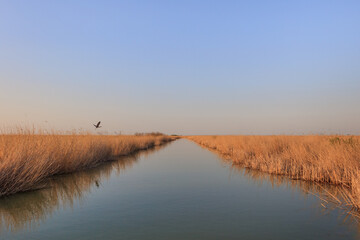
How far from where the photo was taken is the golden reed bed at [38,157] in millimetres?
5510

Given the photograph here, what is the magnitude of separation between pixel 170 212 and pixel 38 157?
473 centimetres

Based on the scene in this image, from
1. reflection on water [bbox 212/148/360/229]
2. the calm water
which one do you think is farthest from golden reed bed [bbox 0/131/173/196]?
reflection on water [bbox 212/148/360/229]

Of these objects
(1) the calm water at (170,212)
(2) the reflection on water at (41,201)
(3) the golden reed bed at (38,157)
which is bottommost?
(2) the reflection on water at (41,201)

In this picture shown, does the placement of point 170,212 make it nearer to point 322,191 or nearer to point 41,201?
A: point 41,201

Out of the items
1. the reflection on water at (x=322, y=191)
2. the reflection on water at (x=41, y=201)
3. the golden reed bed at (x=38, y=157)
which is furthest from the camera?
the golden reed bed at (x=38, y=157)

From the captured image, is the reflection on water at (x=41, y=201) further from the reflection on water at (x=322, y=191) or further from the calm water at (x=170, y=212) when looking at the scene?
the reflection on water at (x=322, y=191)

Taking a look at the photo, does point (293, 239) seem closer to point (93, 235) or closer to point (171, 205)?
point (171, 205)

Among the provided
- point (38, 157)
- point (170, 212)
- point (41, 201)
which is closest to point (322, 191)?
point (170, 212)

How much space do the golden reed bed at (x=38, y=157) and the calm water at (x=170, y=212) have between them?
1.47 feet

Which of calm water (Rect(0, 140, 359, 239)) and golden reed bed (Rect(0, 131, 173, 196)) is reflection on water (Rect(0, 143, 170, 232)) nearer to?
calm water (Rect(0, 140, 359, 239))

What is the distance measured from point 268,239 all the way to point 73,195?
441 centimetres

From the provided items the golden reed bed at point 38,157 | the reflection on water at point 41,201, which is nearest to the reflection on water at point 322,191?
the reflection on water at point 41,201

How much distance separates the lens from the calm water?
3346 mm

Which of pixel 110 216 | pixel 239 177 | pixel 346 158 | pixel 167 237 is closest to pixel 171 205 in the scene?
pixel 110 216
